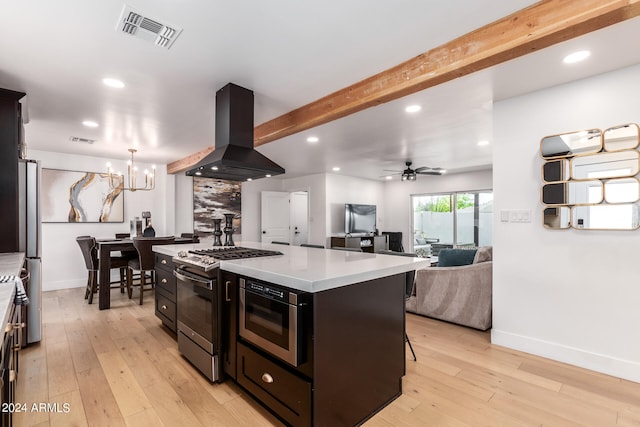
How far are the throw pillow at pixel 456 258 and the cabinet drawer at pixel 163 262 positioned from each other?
3435 mm

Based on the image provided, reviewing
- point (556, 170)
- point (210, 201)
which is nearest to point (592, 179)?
point (556, 170)

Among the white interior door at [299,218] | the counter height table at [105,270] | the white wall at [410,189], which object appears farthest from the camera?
the white interior door at [299,218]

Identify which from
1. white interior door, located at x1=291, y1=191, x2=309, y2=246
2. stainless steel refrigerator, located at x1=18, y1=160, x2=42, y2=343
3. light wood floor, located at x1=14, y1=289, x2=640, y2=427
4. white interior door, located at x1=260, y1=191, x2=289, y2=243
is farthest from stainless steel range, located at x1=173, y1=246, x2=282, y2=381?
white interior door, located at x1=291, y1=191, x2=309, y2=246

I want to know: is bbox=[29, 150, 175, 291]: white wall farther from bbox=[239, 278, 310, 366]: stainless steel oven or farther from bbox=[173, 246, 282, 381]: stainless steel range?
bbox=[239, 278, 310, 366]: stainless steel oven

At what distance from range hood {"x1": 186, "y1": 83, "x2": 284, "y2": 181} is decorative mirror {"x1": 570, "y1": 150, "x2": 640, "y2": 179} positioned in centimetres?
257

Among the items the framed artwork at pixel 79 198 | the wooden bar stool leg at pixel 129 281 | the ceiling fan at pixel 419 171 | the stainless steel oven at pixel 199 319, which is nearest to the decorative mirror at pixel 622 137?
the stainless steel oven at pixel 199 319

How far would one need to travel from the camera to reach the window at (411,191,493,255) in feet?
22.9

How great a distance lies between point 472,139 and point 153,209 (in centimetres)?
575

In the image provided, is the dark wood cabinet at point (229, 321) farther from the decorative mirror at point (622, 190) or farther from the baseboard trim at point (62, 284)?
the baseboard trim at point (62, 284)

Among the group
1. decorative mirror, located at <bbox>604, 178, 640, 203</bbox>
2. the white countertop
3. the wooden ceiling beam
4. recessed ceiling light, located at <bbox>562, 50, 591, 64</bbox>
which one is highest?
recessed ceiling light, located at <bbox>562, 50, 591, 64</bbox>

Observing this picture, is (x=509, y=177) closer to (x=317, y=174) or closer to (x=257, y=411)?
(x=257, y=411)

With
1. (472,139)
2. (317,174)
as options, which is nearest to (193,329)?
(472,139)

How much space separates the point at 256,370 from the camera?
1865 mm

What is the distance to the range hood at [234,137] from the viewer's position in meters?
2.63
